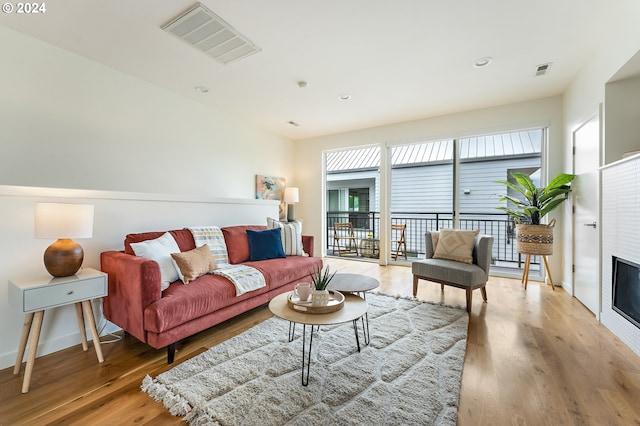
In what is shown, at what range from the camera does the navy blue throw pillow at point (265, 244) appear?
10.1 feet

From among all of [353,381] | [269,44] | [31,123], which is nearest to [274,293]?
[353,381]

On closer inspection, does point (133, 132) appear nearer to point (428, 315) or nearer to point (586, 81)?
point (428, 315)

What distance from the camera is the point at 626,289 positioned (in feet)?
6.91

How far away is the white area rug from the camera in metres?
1.32

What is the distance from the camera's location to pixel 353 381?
158cm

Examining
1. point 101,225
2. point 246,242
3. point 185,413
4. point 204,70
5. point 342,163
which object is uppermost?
point 204,70

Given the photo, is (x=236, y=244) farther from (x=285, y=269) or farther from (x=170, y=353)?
(x=170, y=353)

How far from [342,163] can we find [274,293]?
3945 millimetres

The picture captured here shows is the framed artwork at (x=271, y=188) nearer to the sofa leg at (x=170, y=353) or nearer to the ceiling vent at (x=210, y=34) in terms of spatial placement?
the ceiling vent at (x=210, y=34)

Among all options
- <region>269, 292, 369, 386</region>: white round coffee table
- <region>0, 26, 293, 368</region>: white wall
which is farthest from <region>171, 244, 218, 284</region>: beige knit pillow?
<region>269, 292, 369, 386</region>: white round coffee table

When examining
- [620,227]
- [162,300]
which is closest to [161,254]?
[162,300]

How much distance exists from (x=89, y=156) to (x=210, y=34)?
180 cm

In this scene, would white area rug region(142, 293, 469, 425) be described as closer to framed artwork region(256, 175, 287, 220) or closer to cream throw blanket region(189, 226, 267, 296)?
cream throw blanket region(189, 226, 267, 296)

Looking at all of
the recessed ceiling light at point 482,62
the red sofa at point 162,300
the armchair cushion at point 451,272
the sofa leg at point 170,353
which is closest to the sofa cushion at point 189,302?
the red sofa at point 162,300
